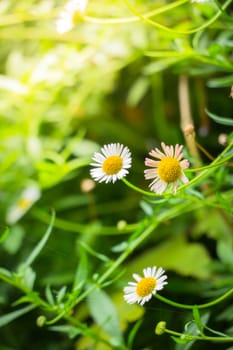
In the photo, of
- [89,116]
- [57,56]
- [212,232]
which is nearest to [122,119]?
[89,116]

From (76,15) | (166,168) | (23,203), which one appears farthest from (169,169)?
(23,203)

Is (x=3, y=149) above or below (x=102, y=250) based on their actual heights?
above

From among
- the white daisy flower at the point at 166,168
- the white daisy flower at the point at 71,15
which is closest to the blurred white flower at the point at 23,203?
the white daisy flower at the point at 71,15

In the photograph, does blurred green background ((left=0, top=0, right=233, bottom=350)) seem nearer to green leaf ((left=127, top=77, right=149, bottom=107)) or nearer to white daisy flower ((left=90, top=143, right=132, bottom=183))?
green leaf ((left=127, top=77, right=149, bottom=107))

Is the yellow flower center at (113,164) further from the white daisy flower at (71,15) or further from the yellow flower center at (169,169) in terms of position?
the white daisy flower at (71,15)

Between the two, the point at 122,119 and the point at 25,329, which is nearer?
the point at 25,329

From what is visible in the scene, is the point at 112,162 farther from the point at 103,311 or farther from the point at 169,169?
the point at 103,311

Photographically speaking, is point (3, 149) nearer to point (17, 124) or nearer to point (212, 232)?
point (17, 124)
